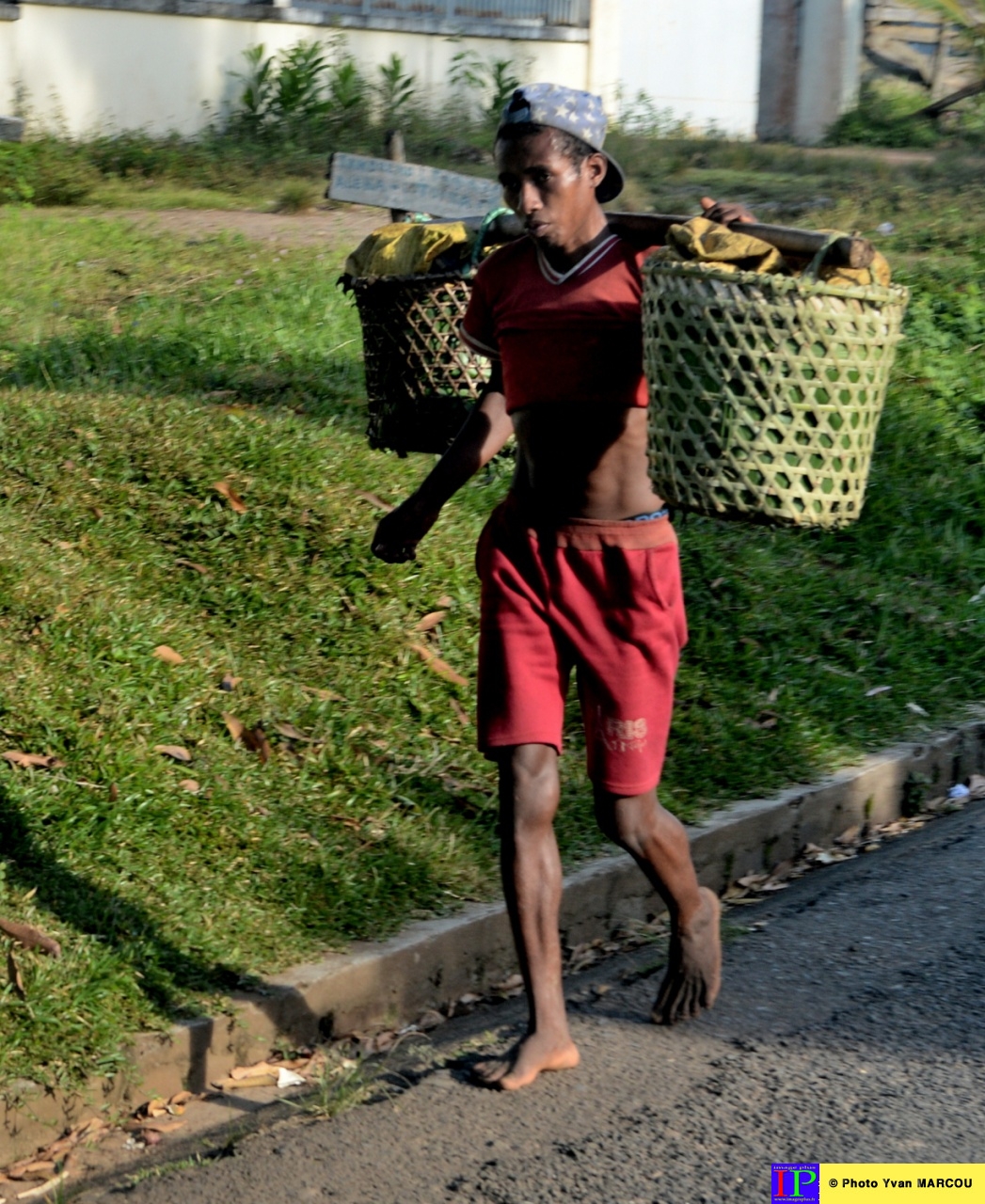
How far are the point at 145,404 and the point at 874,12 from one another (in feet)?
64.4

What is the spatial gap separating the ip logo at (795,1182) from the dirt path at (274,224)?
857 centimetres

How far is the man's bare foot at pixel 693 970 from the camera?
4168 mm

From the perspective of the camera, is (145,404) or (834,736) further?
(145,404)

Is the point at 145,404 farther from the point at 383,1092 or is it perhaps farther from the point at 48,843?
the point at 383,1092

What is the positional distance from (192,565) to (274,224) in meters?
6.24

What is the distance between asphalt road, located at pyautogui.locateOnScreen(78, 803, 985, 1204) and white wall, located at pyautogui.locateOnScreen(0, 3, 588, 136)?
11.1m

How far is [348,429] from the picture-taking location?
7531mm

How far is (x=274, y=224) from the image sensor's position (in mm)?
11844

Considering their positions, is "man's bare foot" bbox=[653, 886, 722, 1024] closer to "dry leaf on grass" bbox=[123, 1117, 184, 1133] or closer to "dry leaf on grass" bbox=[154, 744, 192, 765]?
"dry leaf on grass" bbox=[123, 1117, 184, 1133]

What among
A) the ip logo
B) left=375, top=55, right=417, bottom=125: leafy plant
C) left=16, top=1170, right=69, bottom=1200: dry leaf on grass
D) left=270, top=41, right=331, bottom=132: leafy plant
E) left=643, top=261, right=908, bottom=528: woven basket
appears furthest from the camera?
left=375, top=55, right=417, bottom=125: leafy plant

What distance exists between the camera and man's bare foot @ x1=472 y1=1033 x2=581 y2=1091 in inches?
151

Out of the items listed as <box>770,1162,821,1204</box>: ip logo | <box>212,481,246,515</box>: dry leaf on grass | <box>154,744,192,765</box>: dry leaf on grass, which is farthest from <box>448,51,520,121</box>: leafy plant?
<box>770,1162,821,1204</box>: ip logo

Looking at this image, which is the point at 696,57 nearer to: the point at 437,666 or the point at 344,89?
the point at 344,89

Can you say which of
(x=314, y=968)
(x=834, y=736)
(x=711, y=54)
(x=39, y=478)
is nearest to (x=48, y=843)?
(x=314, y=968)
